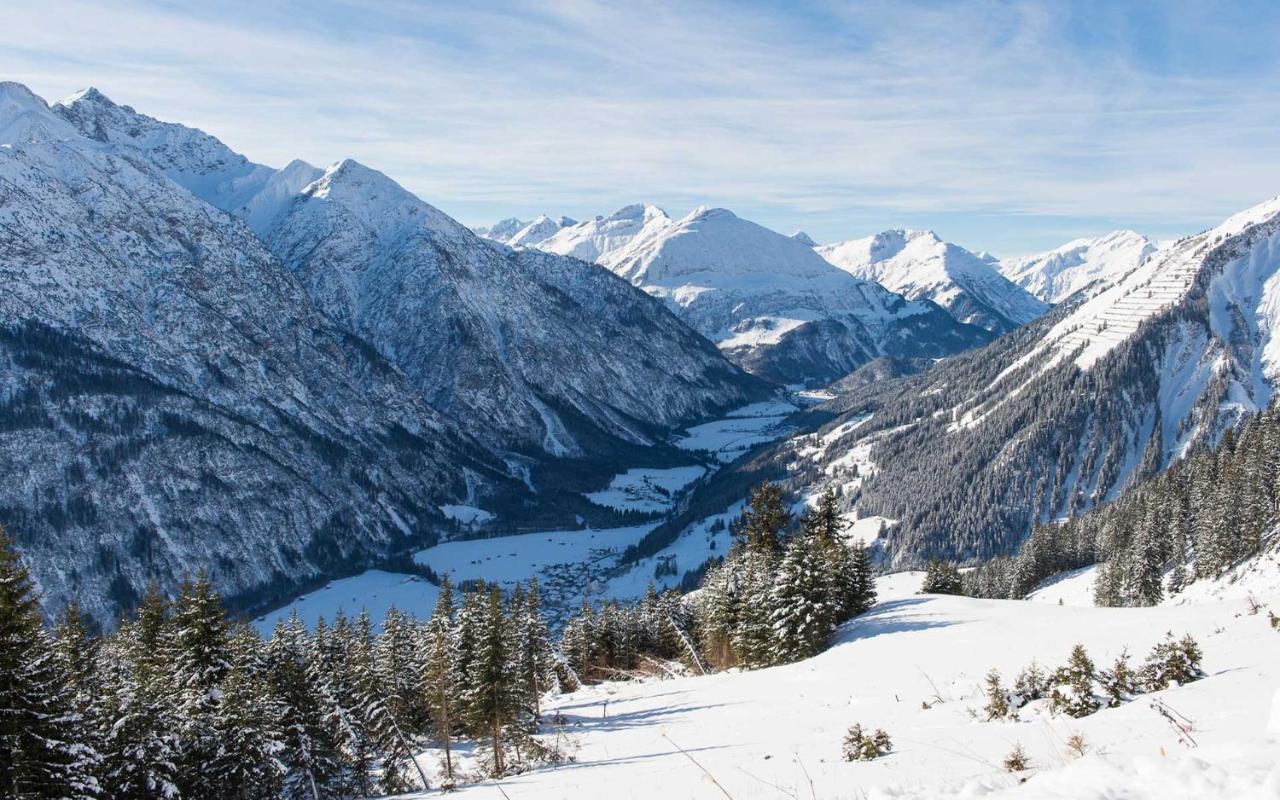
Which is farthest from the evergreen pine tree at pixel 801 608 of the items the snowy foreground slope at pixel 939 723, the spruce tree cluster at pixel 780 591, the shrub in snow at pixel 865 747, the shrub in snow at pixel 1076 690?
the shrub in snow at pixel 865 747

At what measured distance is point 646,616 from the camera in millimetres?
86312

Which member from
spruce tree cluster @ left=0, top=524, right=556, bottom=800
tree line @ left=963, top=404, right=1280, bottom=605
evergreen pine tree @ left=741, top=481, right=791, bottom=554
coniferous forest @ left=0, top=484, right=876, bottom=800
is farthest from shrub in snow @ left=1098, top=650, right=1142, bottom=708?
tree line @ left=963, top=404, right=1280, bottom=605

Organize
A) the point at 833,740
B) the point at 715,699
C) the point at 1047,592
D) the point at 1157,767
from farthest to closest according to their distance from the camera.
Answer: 1. the point at 1047,592
2. the point at 715,699
3. the point at 833,740
4. the point at 1157,767

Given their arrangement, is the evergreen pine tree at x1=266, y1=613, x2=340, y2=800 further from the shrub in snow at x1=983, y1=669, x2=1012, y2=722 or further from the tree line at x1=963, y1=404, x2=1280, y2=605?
the tree line at x1=963, y1=404, x2=1280, y2=605

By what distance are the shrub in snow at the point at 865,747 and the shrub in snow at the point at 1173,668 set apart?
8312 mm

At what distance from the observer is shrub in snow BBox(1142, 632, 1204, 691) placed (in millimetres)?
22031

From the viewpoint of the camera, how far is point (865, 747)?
19.5m

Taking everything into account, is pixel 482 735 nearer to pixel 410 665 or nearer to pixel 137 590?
pixel 410 665

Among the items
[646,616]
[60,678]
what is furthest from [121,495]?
[60,678]

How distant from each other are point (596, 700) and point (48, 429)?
19047 centimetres

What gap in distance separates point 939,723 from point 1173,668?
688 cm

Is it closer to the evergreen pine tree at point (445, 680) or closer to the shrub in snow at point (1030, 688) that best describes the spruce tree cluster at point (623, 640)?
the evergreen pine tree at point (445, 680)

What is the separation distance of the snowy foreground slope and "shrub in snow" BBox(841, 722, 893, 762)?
0.44 metres

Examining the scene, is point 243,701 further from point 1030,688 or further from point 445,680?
point 1030,688
